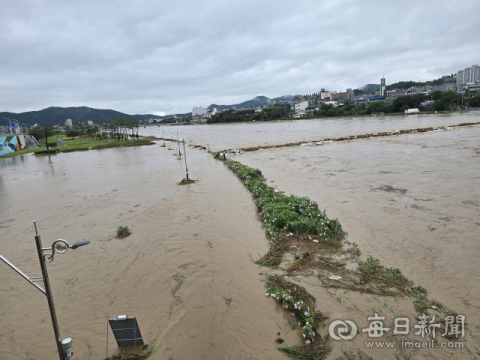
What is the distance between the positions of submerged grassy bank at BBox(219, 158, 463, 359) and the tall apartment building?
718 ft

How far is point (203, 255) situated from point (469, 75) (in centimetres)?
24520

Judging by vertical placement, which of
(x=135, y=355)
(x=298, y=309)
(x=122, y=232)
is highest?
(x=122, y=232)

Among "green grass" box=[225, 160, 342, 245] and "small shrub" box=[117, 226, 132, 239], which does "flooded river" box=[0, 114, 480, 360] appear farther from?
"green grass" box=[225, 160, 342, 245]

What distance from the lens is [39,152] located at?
48.3m

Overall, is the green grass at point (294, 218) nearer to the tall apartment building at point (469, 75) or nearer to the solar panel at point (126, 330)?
the solar panel at point (126, 330)

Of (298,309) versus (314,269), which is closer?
(298,309)

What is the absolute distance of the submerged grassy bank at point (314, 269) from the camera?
5.38m

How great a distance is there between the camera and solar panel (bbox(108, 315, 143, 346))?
196 inches

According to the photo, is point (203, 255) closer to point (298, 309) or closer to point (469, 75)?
point (298, 309)

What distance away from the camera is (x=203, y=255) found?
28.7 ft

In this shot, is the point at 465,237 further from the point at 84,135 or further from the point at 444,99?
the point at 84,135

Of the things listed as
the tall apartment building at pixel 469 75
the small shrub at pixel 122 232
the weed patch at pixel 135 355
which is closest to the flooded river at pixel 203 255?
the weed patch at pixel 135 355

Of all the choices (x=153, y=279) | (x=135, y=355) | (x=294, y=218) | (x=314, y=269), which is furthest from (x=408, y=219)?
(x=135, y=355)

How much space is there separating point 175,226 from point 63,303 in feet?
16.0
